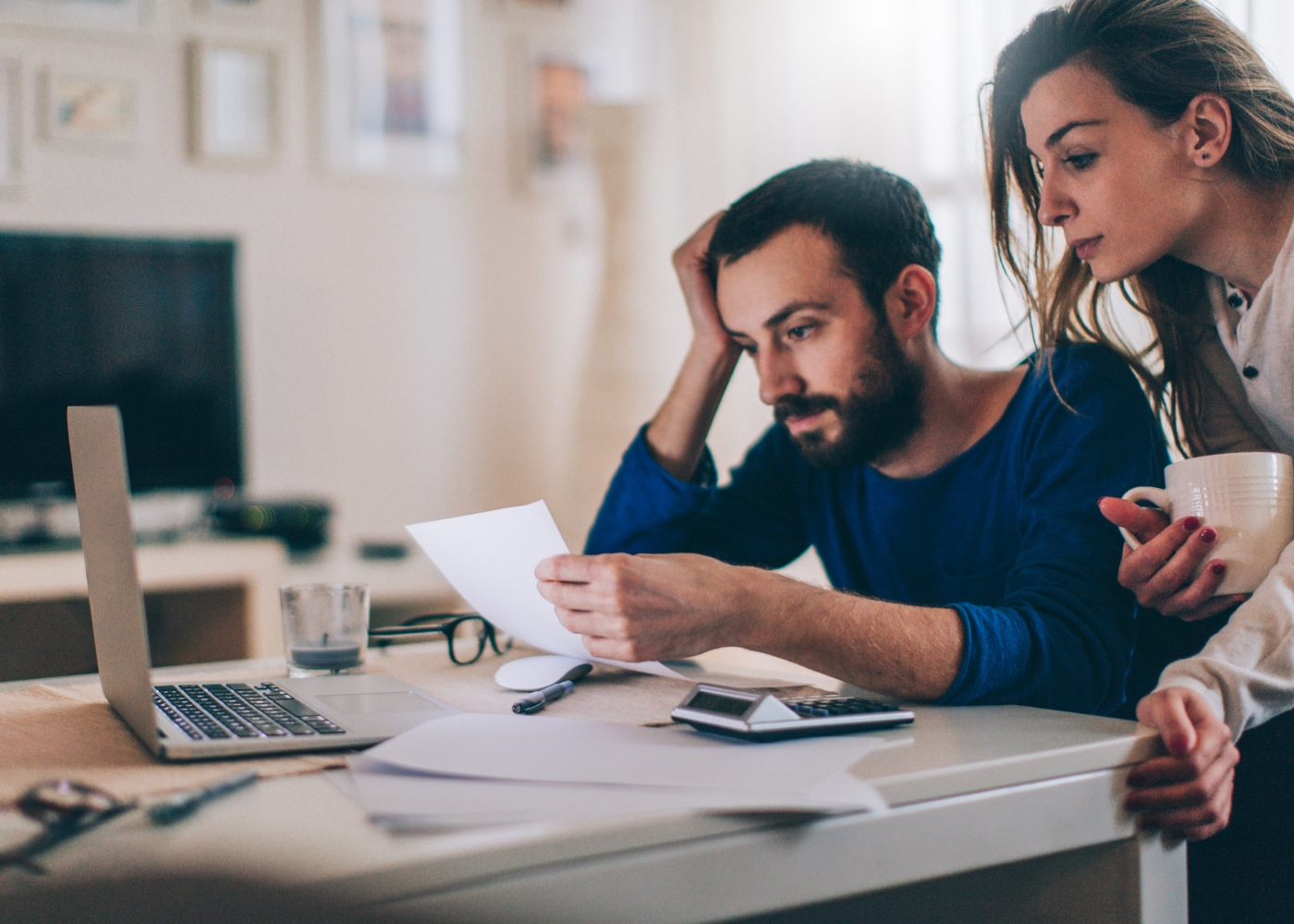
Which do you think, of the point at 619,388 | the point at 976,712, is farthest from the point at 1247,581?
the point at 619,388

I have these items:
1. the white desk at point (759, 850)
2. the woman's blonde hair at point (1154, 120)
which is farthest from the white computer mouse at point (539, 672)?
the woman's blonde hair at point (1154, 120)

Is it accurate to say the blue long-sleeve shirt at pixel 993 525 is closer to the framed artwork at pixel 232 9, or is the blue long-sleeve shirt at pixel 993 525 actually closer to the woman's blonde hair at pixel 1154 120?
the woman's blonde hair at pixel 1154 120

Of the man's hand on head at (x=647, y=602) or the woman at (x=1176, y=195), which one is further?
the woman at (x=1176, y=195)

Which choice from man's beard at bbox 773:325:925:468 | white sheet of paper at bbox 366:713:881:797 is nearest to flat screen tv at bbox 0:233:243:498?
man's beard at bbox 773:325:925:468

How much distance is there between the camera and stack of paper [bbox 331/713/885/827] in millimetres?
522

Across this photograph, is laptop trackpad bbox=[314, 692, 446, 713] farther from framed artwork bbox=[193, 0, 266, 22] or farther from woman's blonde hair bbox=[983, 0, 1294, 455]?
framed artwork bbox=[193, 0, 266, 22]

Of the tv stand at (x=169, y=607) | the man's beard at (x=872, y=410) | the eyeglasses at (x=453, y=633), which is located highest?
the man's beard at (x=872, y=410)

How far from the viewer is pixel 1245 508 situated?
Result: 88cm

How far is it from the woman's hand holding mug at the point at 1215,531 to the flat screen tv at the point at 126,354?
2.47 meters

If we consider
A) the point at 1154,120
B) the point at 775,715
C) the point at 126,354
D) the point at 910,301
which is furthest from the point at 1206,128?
the point at 126,354

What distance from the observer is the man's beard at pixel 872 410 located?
117 centimetres

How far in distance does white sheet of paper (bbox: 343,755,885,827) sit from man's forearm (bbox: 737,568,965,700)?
23 cm

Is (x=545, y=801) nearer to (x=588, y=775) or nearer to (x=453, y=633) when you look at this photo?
(x=588, y=775)

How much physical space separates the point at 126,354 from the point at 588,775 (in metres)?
2.59
